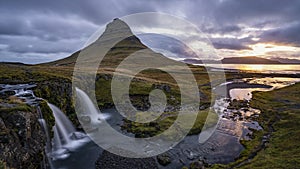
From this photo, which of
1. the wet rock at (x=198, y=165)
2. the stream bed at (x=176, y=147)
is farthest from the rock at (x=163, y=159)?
the wet rock at (x=198, y=165)

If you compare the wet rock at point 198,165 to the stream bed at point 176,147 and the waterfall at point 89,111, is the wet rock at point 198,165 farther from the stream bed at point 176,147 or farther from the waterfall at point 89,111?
the waterfall at point 89,111

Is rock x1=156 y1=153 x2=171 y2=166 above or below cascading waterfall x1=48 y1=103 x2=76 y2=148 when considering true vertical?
below

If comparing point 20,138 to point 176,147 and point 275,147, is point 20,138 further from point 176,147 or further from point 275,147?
→ point 275,147

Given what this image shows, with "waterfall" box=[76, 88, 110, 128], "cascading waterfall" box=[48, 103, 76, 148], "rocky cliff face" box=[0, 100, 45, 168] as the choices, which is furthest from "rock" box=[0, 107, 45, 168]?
"waterfall" box=[76, 88, 110, 128]

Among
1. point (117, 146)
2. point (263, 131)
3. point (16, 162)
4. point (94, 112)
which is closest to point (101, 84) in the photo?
point (94, 112)

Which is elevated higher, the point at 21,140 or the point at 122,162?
the point at 21,140

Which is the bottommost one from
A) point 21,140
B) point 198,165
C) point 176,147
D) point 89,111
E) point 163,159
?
point 176,147

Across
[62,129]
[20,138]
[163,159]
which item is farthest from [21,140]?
[163,159]

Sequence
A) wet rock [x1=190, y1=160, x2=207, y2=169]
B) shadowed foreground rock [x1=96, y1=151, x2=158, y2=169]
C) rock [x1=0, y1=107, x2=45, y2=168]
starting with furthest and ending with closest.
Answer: wet rock [x1=190, y1=160, x2=207, y2=169]
shadowed foreground rock [x1=96, y1=151, x2=158, y2=169]
rock [x1=0, y1=107, x2=45, y2=168]

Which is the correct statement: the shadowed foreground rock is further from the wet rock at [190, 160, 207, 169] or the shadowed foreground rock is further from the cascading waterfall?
the cascading waterfall

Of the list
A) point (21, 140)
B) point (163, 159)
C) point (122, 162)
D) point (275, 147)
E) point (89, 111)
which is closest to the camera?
point (21, 140)
